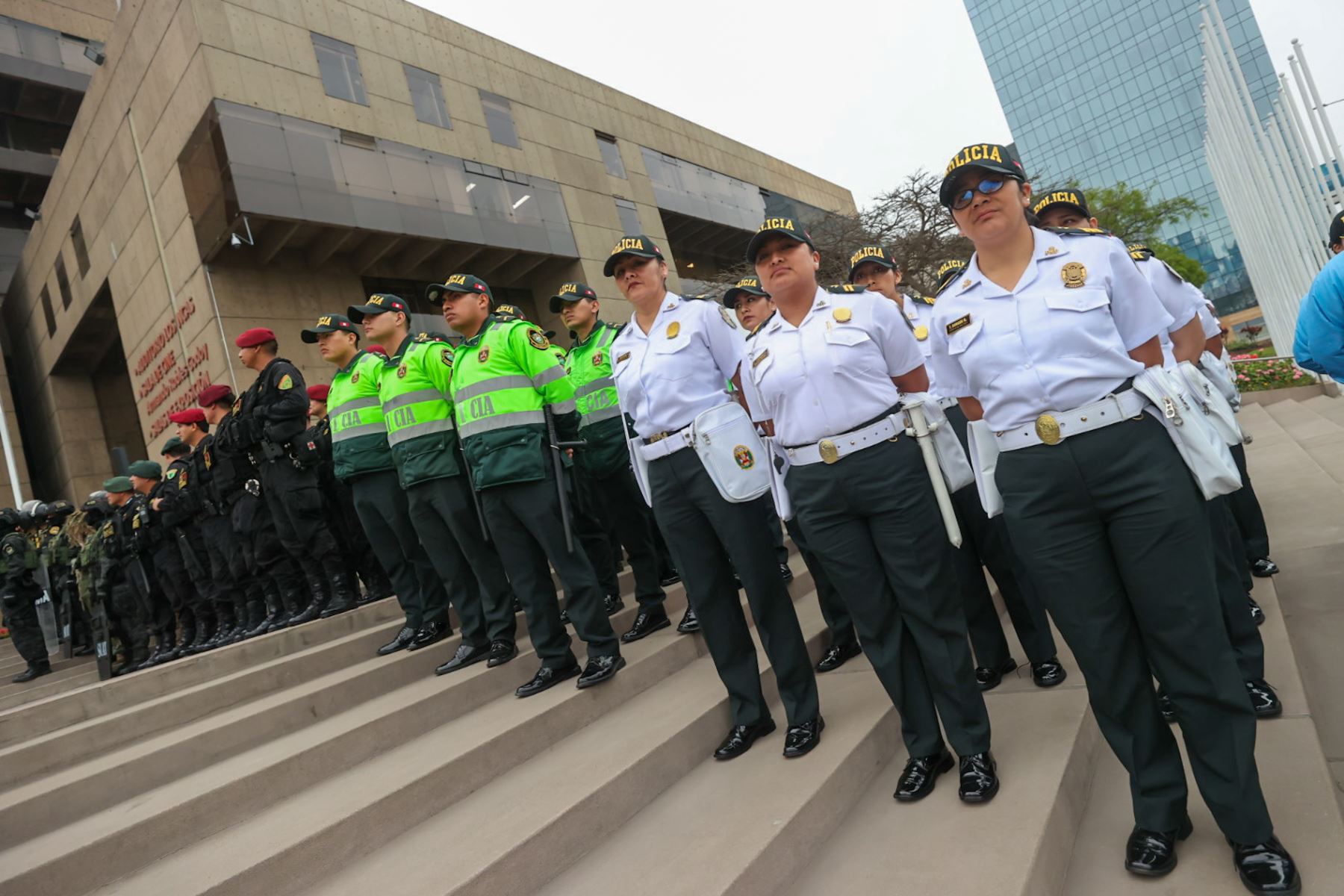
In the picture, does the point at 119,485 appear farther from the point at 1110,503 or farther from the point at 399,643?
the point at 1110,503

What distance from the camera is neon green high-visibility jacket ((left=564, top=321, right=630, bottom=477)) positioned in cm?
507

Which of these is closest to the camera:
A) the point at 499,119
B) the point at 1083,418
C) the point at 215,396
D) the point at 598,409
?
the point at 1083,418

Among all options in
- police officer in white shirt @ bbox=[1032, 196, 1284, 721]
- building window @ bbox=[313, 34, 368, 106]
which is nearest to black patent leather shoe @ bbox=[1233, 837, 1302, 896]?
police officer in white shirt @ bbox=[1032, 196, 1284, 721]

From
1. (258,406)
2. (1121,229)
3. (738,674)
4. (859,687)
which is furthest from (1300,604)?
(1121,229)

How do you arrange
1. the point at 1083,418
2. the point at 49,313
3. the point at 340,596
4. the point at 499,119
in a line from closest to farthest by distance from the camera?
the point at 1083,418
the point at 340,596
the point at 499,119
the point at 49,313

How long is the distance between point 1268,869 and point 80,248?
1041 inches

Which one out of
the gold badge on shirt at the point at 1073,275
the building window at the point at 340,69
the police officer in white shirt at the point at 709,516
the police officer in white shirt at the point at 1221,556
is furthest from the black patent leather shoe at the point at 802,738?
the building window at the point at 340,69

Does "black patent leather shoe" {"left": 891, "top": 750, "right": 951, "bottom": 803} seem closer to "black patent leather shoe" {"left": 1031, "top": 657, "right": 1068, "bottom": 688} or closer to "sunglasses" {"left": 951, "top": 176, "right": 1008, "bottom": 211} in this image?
"black patent leather shoe" {"left": 1031, "top": 657, "right": 1068, "bottom": 688}

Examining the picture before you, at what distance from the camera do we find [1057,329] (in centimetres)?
208

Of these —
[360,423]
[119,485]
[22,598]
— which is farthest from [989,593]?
[22,598]

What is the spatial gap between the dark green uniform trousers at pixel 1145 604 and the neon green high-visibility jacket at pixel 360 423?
3.63m

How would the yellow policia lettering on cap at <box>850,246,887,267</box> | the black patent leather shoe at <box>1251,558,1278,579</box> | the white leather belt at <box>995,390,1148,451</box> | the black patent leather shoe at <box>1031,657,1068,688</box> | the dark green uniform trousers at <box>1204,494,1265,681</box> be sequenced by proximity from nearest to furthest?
the white leather belt at <box>995,390,1148,451</box> → the dark green uniform trousers at <box>1204,494,1265,681</box> → the black patent leather shoe at <box>1031,657,1068,688</box> → the black patent leather shoe at <box>1251,558,1278,579</box> → the yellow policia lettering on cap at <box>850,246,887,267</box>

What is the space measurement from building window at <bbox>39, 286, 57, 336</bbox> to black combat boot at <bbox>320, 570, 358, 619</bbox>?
79.7 feet

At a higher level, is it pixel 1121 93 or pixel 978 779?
pixel 1121 93
